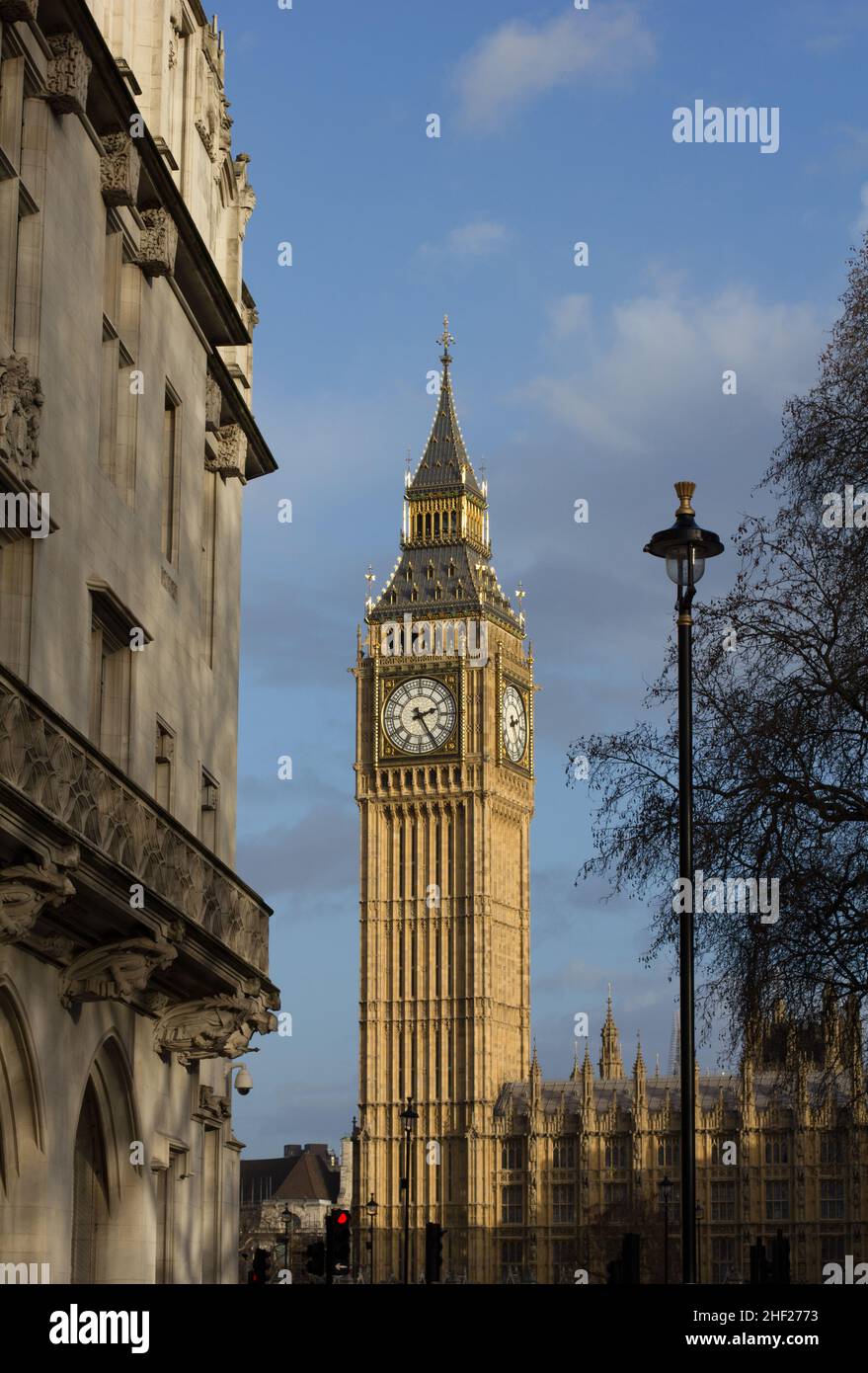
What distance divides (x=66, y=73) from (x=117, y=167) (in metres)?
2.85

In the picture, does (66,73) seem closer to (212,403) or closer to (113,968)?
(113,968)

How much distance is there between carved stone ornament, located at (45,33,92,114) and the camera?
2477 cm

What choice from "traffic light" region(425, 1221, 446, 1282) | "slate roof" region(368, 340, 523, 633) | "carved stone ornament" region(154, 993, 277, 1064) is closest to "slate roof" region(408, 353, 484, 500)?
"slate roof" region(368, 340, 523, 633)

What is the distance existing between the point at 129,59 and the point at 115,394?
5.38 m

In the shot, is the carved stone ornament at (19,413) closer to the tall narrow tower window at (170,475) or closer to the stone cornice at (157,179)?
the stone cornice at (157,179)

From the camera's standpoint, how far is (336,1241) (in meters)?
35.9

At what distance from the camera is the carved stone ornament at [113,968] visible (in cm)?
2389

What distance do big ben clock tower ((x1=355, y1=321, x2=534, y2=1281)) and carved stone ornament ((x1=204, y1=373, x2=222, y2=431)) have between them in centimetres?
10147

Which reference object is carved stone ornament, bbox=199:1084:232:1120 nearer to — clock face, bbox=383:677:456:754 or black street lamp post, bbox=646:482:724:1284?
black street lamp post, bbox=646:482:724:1284

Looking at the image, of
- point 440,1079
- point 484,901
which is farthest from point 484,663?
point 440,1079

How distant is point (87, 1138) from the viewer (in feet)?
90.0

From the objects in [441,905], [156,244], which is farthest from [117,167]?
[441,905]
